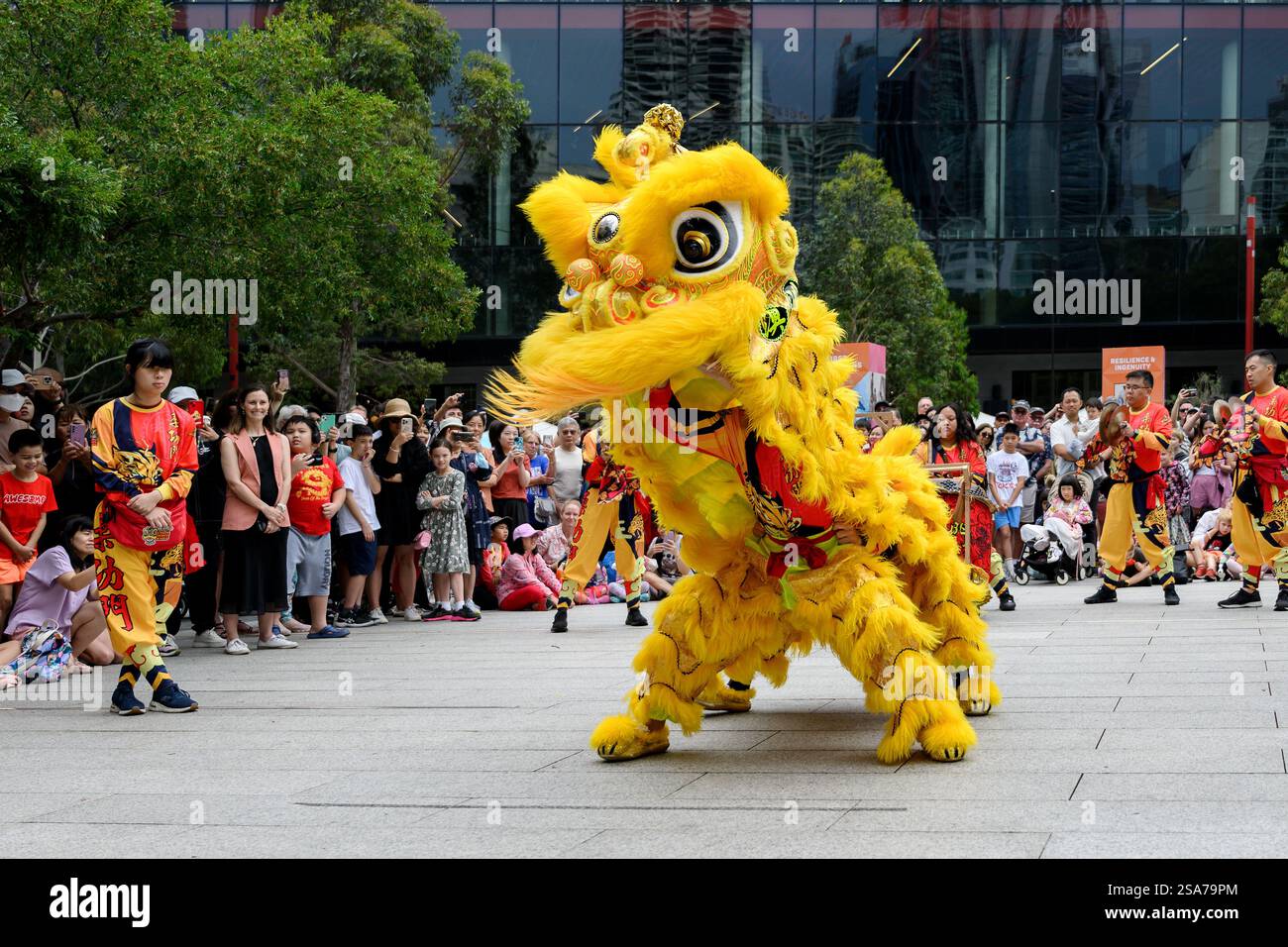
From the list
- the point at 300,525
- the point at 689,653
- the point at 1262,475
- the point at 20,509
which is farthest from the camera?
the point at 1262,475

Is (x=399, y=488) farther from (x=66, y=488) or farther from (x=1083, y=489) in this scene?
(x=1083, y=489)

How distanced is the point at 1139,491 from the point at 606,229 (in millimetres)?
7967

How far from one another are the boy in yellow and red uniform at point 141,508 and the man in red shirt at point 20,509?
1.77 meters

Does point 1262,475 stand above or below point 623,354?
below

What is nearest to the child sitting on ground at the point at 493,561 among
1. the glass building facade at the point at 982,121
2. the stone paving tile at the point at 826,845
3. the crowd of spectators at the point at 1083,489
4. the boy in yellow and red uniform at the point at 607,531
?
the boy in yellow and red uniform at the point at 607,531

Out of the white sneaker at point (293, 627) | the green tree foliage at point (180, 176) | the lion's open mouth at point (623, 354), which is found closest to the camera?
the lion's open mouth at point (623, 354)

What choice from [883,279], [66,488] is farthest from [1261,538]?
[883,279]

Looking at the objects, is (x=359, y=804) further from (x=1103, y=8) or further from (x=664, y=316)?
(x=1103, y=8)

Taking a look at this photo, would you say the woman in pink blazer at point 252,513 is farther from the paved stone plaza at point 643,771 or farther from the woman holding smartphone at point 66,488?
the paved stone plaza at point 643,771

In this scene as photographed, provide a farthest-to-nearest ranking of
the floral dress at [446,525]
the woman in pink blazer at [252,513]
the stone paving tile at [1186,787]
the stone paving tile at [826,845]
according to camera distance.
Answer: the floral dress at [446,525]
the woman in pink blazer at [252,513]
the stone paving tile at [1186,787]
the stone paving tile at [826,845]

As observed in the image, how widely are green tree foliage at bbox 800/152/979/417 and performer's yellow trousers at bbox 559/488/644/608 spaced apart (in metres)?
13.4

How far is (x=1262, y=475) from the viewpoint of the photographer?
10.6 metres

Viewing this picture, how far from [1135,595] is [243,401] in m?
8.12

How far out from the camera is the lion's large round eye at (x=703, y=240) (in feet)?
15.8
